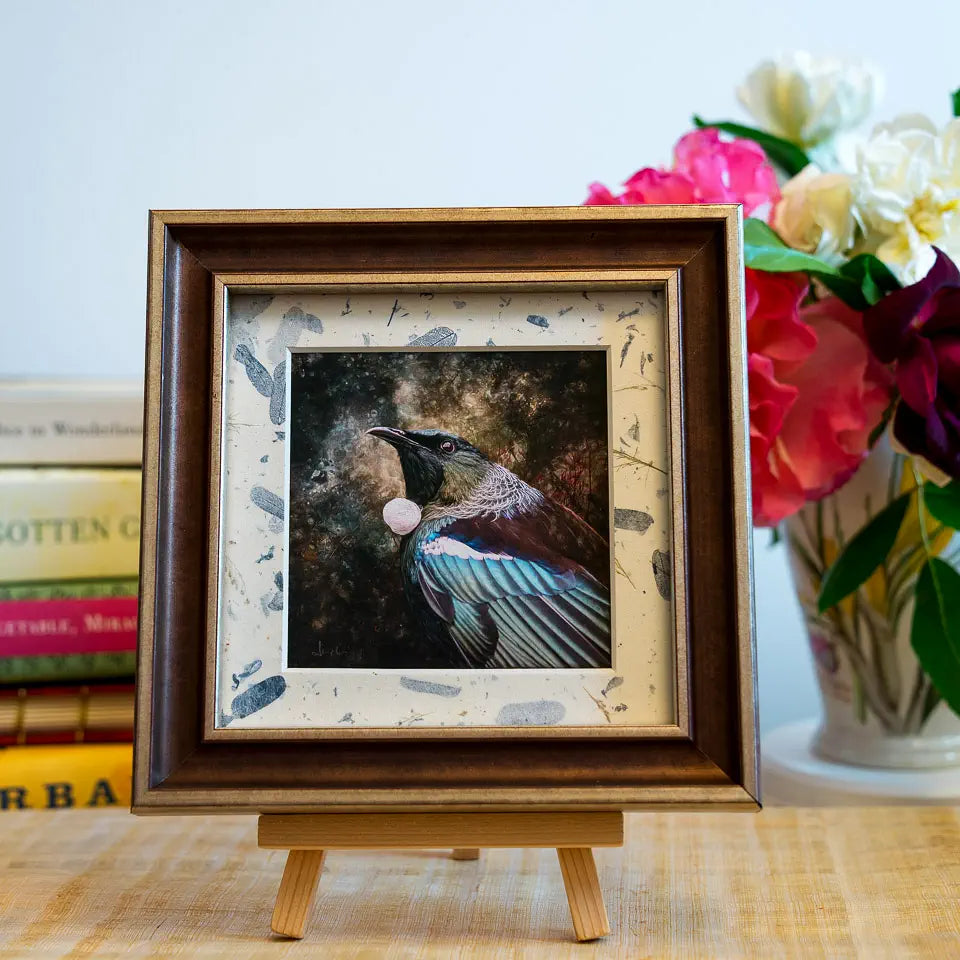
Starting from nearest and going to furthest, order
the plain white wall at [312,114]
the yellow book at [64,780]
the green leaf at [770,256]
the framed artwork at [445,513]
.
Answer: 1. the framed artwork at [445,513]
2. the green leaf at [770,256]
3. the yellow book at [64,780]
4. the plain white wall at [312,114]

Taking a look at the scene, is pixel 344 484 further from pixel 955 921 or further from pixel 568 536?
pixel 955 921

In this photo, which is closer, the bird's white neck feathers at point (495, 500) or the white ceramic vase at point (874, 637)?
the bird's white neck feathers at point (495, 500)

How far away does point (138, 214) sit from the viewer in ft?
2.58

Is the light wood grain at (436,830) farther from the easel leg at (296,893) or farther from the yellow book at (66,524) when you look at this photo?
the yellow book at (66,524)

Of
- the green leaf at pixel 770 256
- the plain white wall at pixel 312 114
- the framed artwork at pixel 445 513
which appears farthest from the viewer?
the plain white wall at pixel 312 114

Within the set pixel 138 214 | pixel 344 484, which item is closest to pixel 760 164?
pixel 344 484

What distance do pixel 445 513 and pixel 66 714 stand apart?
37 centimetres

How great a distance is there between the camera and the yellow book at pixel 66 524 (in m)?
0.64

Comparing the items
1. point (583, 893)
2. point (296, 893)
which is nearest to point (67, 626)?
point (296, 893)

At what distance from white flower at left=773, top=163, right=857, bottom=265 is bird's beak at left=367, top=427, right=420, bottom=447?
11.4 inches

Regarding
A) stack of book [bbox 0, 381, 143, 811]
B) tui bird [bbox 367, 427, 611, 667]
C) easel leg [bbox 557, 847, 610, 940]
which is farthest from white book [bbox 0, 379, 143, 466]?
easel leg [bbox 557, 847, 610, 940]

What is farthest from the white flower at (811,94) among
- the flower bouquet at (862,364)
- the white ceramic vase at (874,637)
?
the white ceramic vase at (874,637)

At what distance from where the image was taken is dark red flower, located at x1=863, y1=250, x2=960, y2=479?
1.59 ft

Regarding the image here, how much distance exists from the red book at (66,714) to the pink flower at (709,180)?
48 cm
